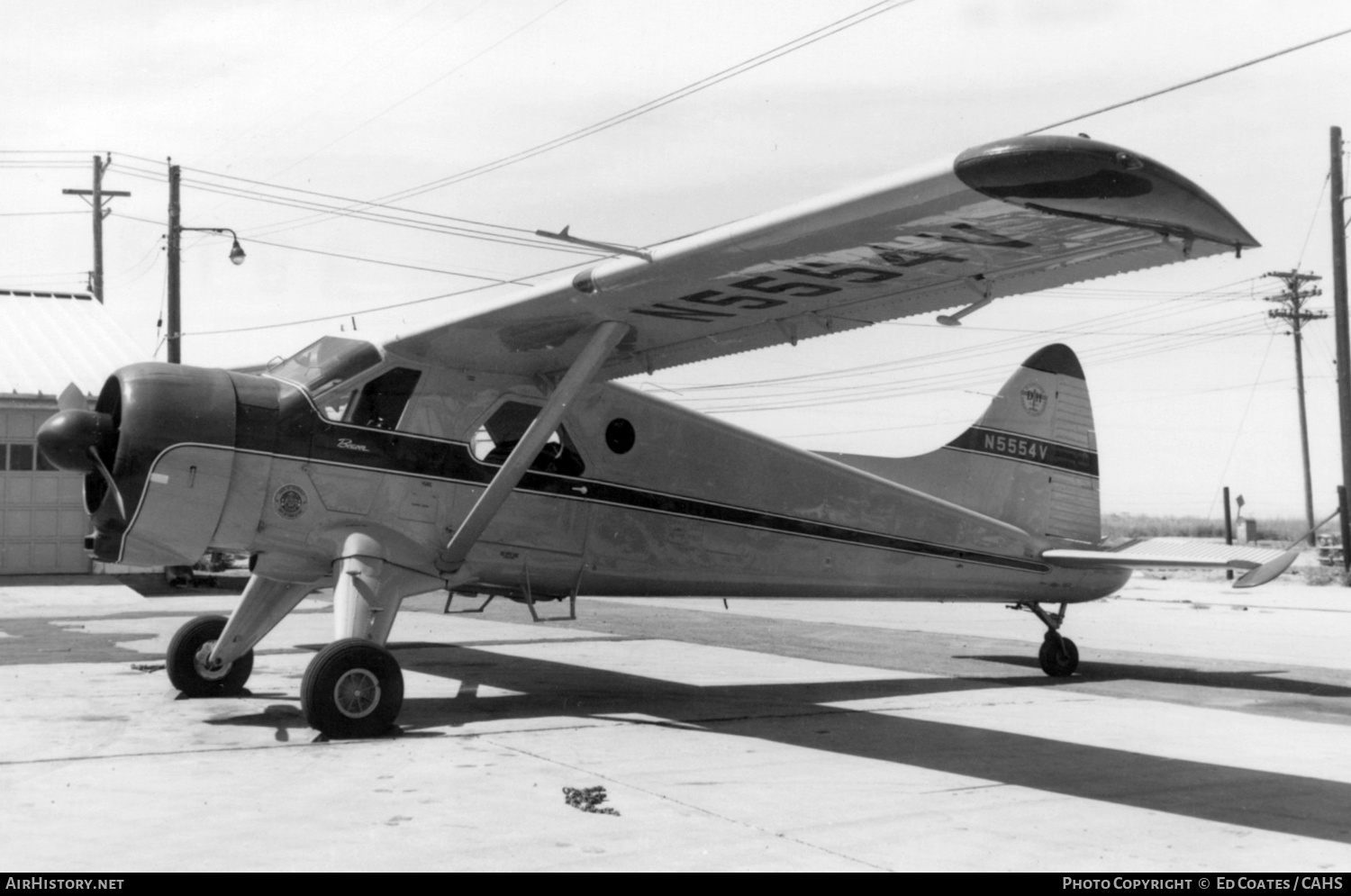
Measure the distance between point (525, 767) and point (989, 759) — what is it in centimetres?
282

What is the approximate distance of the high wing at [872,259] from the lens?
18.8 feet

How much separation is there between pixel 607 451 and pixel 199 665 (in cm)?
361

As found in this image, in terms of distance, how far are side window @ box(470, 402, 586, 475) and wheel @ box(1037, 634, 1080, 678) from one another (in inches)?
202

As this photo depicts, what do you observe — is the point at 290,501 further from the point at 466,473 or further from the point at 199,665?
the point at 199,665

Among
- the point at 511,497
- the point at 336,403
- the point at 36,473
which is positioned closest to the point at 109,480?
the point at 336,403

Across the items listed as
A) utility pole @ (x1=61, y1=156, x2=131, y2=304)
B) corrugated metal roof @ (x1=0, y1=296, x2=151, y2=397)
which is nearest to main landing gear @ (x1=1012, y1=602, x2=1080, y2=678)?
corrugated metal roof @ (x1=0, y1=296, x2=151, y2=397)

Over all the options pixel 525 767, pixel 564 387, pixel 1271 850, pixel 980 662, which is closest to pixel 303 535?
pixel 564 387

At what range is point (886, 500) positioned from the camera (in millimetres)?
11539

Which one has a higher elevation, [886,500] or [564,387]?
[564,387]

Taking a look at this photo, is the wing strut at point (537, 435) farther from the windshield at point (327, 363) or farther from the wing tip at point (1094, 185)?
the wing tip at point (1094, 185)

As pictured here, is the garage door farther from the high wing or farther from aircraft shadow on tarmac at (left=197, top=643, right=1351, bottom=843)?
the high wing

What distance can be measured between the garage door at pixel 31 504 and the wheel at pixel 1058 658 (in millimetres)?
21458
